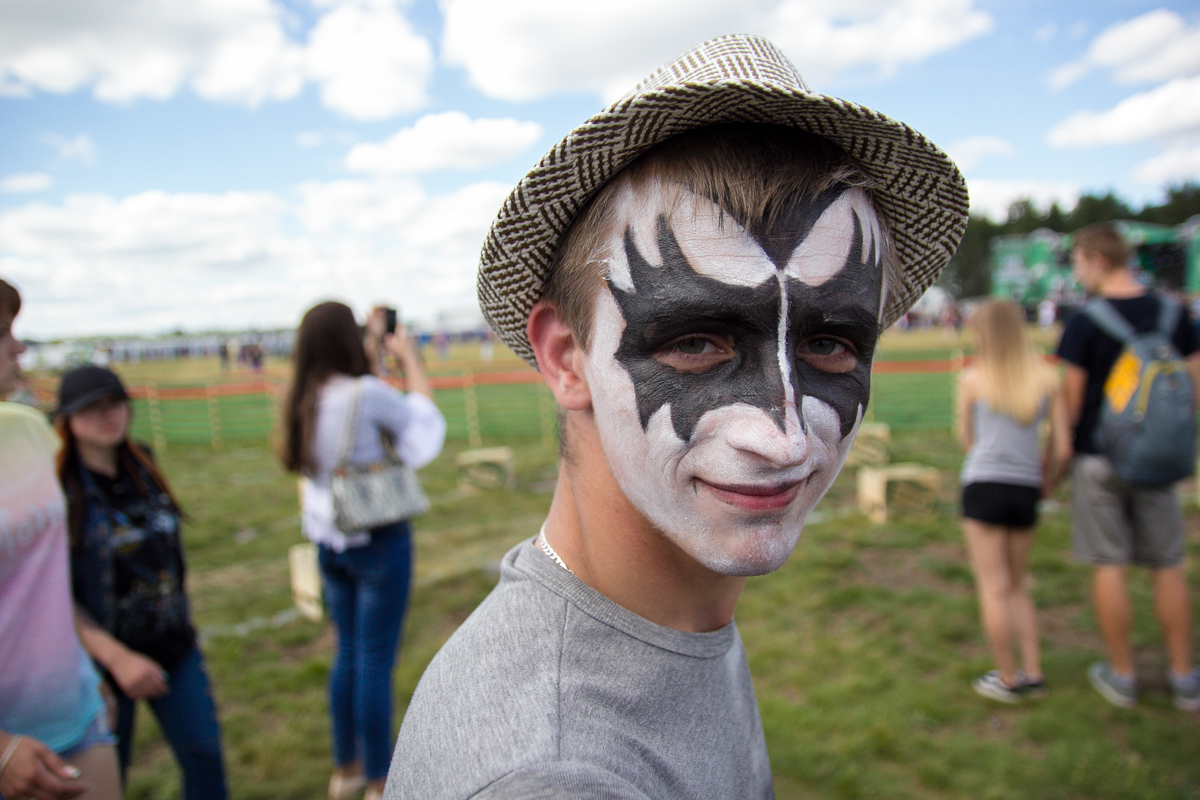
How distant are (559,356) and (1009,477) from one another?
3.68 meters

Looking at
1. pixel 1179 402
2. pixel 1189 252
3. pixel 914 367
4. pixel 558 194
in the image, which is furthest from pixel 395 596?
pixel 1189 252

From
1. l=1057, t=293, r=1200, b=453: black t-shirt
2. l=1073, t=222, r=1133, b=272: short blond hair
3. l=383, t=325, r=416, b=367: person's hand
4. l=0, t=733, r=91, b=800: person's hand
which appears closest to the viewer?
l=0, t=733, r=91, b=800: person's hand

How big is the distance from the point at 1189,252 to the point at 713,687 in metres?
42.8

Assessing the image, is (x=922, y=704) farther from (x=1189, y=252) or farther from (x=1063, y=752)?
(x=1189, y=252)

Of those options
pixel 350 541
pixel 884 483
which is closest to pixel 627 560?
pixel 350 541

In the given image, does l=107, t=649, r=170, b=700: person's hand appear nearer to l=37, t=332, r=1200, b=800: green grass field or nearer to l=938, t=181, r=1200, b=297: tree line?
l=37, t=332, r=1200, b=800: green grass field

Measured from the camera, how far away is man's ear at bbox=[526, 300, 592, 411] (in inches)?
50.6

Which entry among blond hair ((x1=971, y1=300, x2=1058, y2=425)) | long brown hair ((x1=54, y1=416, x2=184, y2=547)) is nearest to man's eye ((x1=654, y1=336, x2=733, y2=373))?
long brown hair ((x1=54, y1=416, x2=184, y2=547))

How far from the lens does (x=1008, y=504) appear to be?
13.1ft

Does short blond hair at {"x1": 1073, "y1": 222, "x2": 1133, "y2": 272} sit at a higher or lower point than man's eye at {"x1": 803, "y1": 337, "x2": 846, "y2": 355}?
higher

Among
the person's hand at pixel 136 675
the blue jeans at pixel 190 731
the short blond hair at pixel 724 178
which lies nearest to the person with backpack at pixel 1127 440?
the short blond hair at pixel 724 178

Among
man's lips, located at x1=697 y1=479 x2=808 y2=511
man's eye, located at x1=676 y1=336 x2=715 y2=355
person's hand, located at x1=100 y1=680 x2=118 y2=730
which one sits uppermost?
man's eye, located at x1=676 y1=336 x2=715 y2=355

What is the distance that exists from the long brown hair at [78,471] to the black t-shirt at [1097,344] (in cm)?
481

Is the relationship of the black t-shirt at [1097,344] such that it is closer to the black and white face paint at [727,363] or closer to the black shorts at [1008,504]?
the black shorts at [1008,504]
